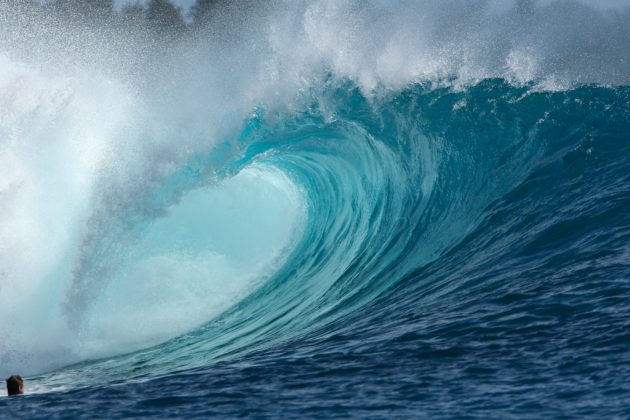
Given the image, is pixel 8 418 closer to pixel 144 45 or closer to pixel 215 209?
pixel 215 209

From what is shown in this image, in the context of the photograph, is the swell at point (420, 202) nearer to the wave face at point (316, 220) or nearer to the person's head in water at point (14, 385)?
the wave face at point (316, 220)

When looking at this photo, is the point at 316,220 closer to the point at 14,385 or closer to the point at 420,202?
the point at 420,202

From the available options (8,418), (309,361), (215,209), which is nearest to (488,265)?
(309,361)

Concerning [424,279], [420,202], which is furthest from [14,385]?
[420,202]

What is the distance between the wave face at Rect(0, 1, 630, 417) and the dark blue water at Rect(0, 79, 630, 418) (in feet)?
0.11

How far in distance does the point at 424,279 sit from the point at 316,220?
575 centimetres

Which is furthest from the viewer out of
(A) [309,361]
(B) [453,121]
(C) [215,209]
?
(C) [215,209]

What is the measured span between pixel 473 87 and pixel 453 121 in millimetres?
897

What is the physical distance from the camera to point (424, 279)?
882cm

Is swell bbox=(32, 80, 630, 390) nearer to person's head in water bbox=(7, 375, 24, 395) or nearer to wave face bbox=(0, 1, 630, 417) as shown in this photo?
wave face bbox=(0, 1, 630, 417)

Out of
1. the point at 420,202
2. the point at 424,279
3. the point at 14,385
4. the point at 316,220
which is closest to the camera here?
the point at 14,385

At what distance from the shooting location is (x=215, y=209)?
15688mm

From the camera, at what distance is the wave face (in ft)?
17.4

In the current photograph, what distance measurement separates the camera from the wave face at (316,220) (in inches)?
209
